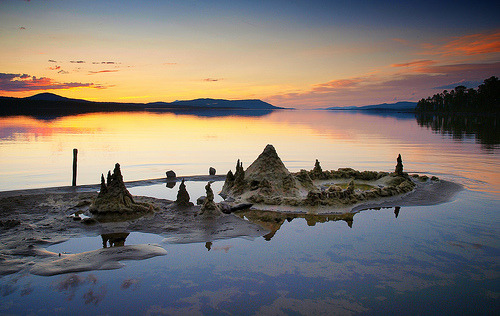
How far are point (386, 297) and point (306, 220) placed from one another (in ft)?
22.2

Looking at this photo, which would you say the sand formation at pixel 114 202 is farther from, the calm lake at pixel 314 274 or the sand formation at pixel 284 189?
the sand formation at pixel 284 189

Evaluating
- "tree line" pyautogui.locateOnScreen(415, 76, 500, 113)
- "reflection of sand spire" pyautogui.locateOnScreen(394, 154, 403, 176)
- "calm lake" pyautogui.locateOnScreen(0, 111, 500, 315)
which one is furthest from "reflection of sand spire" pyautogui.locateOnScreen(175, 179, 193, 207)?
"tree line" pyautogui.locateOnScreen(415, 76, 500, 113)

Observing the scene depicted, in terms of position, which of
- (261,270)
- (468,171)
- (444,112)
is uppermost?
(444,112)

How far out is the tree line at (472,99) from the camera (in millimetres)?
122062

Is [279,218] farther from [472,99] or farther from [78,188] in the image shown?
[472,99]

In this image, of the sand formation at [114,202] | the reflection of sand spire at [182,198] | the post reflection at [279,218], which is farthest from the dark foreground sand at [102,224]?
the sand formation at [114,202]

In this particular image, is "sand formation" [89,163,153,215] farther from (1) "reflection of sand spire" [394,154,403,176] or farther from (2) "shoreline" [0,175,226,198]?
(1) "reflection of sand spire" [394,154,403,176]

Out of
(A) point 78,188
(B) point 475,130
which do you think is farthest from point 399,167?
(B) point 475,130

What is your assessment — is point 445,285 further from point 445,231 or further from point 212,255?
point 212,255

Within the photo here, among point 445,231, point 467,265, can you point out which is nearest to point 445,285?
point 467,265

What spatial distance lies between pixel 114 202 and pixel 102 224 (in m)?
1.30

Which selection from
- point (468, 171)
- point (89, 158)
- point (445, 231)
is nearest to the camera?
point (445, 231)

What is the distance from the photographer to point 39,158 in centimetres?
3550

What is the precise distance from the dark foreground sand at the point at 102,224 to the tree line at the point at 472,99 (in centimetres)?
12486
